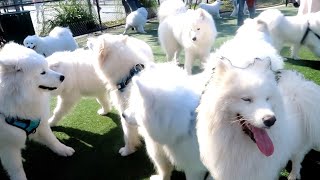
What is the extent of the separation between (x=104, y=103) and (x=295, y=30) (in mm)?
3885

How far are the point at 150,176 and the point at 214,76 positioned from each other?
1.58 meters

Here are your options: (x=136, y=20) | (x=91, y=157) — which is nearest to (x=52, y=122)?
(x=91, y=157)

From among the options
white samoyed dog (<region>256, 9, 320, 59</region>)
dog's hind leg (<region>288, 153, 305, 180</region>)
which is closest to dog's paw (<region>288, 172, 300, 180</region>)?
dog's hind leg (<region>288, 153, 305, 180</region>)

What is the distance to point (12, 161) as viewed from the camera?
105 inches

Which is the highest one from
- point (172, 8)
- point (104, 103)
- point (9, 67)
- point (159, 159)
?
point (172, 8)

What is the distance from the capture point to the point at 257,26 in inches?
186

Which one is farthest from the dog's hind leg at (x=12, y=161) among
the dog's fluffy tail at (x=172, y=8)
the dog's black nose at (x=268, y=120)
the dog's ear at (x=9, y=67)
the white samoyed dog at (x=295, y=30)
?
Result: the white samoyed dog at (x=295, y=30)

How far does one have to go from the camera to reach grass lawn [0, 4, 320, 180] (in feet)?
9.59

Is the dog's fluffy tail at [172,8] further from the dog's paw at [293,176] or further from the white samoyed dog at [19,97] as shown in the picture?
the dog's paw at [293,176]

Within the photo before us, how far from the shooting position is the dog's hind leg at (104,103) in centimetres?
404

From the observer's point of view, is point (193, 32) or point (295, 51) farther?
point (295, 51)

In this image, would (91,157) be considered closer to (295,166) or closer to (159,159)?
(159,159)

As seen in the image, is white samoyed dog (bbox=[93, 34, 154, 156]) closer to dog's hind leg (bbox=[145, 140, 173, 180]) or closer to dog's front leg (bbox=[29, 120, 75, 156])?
dog's hind leg (bbox=[145, 140, 173, 180])

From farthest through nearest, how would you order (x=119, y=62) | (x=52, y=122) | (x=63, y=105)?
1. (x=52, y=122)
2. (x=63, y=105)
3. (x=119, y=62)
